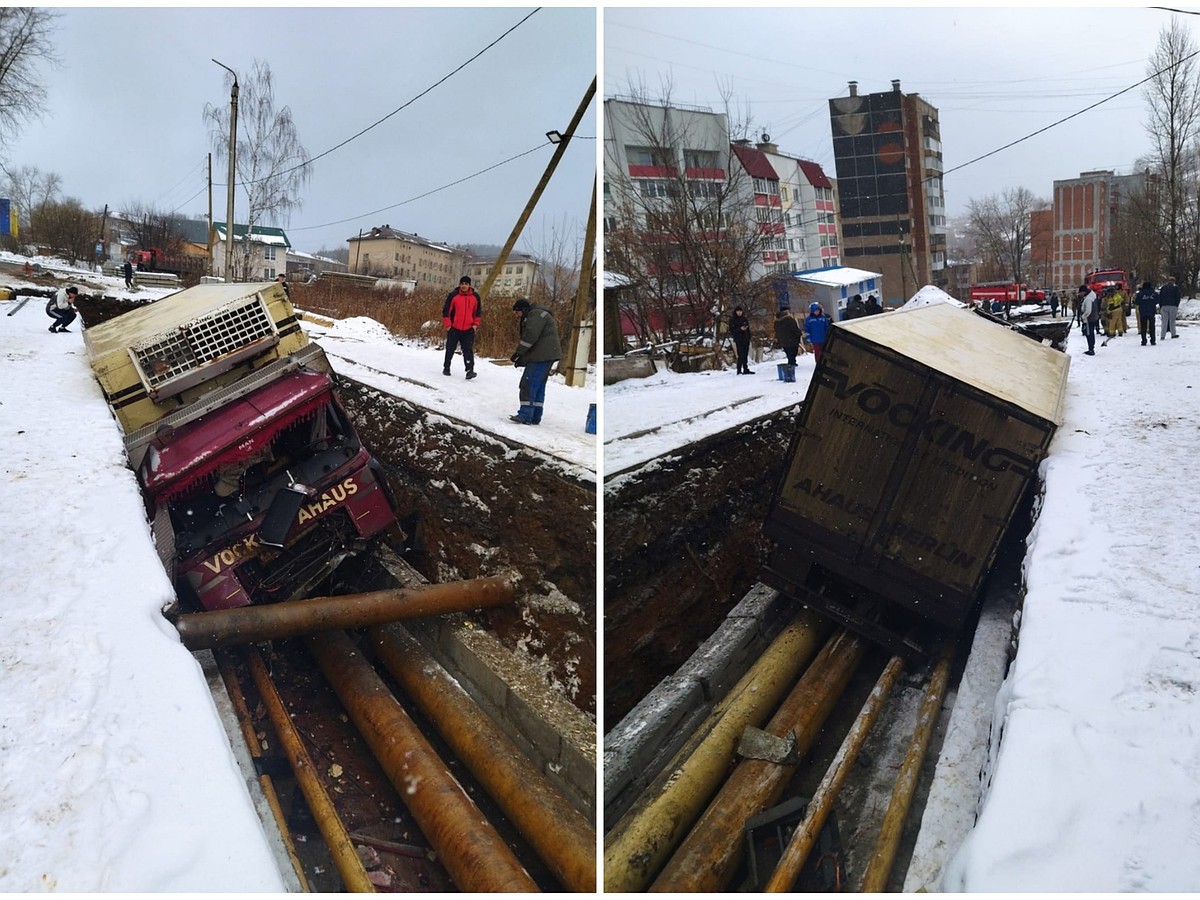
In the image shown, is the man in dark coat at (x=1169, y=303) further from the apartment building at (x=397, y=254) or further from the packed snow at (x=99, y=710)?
the apartment building at (x=397, y=254)

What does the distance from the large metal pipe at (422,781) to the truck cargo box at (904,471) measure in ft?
8.38

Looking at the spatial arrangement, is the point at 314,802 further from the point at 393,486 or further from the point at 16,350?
the point at 16,350

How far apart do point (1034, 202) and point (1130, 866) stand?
45.8 metres

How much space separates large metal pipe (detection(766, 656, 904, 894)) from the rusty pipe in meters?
1.65

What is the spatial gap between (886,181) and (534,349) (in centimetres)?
3586

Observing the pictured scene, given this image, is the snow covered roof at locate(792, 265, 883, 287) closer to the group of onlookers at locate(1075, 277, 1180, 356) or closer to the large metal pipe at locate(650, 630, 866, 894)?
the group of onlookers at locate(1075, 277, 1180, 356)

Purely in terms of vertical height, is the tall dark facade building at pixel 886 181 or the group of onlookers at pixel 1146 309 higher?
the tall dark facade building at pixel 886 181

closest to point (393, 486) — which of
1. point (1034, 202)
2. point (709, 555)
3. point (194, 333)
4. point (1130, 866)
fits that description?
point (194, 333)

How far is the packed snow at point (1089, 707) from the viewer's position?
2316 millimetres

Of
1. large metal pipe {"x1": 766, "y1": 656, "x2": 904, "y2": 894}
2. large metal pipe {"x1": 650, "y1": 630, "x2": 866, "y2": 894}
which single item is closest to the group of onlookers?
large metal pipe {"x1": 650, "y1": 630, "x2": 866, "y2": 894}

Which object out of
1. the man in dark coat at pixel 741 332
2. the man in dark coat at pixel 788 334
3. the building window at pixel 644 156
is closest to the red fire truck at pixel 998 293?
the man in dark coat at pixel 741 332

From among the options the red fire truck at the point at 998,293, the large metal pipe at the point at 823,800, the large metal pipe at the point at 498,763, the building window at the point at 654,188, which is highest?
the building window at the point at 654,188

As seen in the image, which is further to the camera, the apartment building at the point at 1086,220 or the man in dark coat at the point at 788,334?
the apartment building at the point at 1086,220

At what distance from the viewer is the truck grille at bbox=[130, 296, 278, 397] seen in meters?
5.31
